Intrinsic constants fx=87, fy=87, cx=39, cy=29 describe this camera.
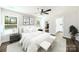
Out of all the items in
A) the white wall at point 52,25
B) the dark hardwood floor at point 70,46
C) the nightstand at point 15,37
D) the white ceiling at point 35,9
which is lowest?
the dark hardwood floor at point 70,46

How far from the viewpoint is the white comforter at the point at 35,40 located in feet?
4.42

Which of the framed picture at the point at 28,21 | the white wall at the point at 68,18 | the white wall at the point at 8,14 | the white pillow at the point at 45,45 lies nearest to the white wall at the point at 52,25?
the white wall at the point at 68,18

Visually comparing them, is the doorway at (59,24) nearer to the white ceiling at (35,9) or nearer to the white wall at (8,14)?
the white ceiling at (35,9)

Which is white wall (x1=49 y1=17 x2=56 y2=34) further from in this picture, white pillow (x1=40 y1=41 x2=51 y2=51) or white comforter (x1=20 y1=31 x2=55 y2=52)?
white pillow (x1=40 y1=41 x2=51 y2=51)

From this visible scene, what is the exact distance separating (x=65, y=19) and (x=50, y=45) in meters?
0.50

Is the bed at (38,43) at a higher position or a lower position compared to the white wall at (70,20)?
lower

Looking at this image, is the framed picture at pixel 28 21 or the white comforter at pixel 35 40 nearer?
the white comforter at pixel 35 40

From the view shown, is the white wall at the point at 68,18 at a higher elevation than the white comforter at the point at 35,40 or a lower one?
higher

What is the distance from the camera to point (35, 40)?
4.46 ft

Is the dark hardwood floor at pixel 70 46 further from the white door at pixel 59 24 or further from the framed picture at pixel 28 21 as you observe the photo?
the framed picture at pixel 28 21

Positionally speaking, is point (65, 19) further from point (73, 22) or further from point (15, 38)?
point (15, 38)

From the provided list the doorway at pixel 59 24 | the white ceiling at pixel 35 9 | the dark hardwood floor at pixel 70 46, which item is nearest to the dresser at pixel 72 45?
the dark hardwood floor at pixel 70 46

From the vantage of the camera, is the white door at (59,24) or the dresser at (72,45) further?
the white door at (59,24)
